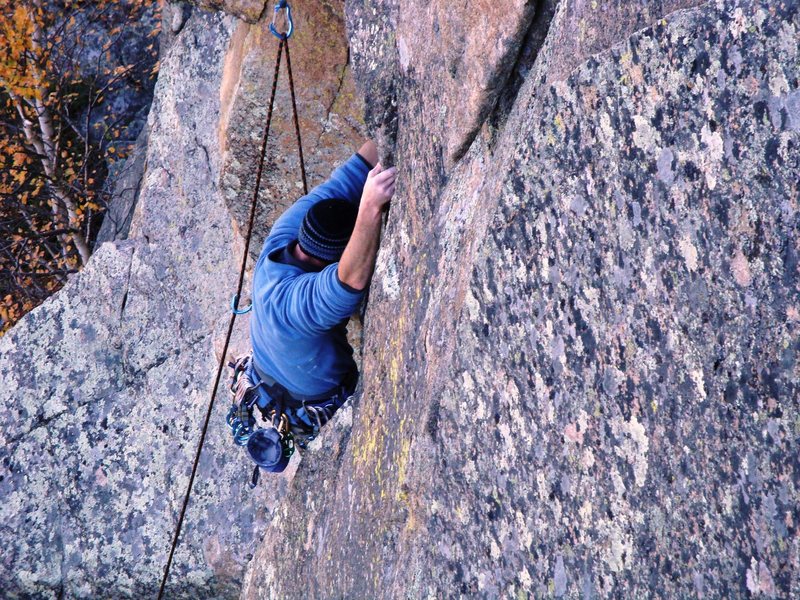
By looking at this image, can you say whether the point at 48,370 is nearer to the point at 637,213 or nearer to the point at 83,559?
the point at 83,559

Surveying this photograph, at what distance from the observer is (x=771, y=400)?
1.76m

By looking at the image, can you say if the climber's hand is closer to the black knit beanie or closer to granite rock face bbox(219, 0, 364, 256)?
the black knit beanie

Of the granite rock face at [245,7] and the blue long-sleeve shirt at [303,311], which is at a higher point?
the granite rock face at [245,7]

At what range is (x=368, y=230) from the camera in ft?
13.0

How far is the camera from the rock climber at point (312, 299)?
4.01 metres

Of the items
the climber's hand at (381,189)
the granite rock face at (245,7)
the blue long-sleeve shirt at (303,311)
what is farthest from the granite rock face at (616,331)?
the granite rock face at (245,7)

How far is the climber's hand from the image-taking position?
3.95m

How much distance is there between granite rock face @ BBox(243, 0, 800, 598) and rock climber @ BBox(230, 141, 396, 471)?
0.93 m

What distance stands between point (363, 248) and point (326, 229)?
1.37 feet

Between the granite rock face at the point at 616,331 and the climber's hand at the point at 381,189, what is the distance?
2.80ft

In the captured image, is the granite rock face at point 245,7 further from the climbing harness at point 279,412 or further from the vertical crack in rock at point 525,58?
the vertical crack in rock at point 525,58

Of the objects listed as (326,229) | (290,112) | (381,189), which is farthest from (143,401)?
(381,189)

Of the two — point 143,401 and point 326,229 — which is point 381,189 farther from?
point 143,401

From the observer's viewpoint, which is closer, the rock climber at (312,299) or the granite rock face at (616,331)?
the granite rock face at (616,331)
